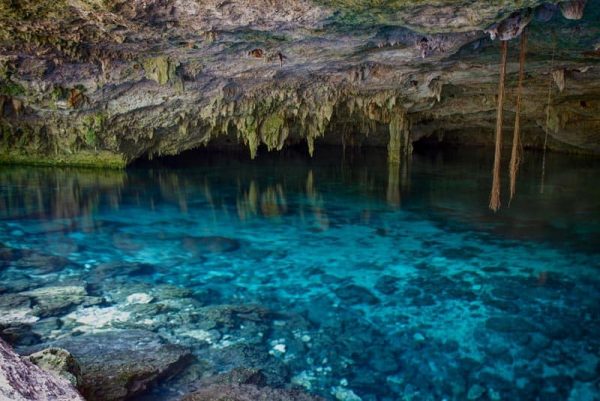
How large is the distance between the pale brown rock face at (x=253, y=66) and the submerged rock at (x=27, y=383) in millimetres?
5110

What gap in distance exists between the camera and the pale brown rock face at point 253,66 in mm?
6707

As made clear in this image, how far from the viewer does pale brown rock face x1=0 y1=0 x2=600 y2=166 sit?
6.71 metres

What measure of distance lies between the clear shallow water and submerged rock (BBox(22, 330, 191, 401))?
0.66ft

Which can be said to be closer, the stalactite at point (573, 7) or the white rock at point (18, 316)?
the white rock at point (18, 316)

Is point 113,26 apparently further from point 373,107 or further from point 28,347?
point 373,107

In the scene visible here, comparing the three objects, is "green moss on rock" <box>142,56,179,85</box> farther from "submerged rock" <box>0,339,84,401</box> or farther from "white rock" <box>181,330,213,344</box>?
"submerged rock" <box>0,339,84,401</box>

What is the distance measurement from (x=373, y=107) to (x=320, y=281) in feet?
36.0

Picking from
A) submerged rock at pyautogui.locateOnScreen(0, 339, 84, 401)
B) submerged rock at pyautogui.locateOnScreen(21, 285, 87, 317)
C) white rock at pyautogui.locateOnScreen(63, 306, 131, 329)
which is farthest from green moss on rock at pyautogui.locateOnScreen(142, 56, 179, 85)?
submerged rock at pyautogui.locateOnScreen(0, 339, 84, 401)

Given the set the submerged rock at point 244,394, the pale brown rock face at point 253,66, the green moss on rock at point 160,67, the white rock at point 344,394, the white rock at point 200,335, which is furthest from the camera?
the green moss on rock at point 160,67

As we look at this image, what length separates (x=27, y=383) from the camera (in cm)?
242

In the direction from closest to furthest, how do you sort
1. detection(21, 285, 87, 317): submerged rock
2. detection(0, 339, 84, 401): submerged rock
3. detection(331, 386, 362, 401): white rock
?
detection(0, 339, 84, 401): submerged rock < detection(331, 386, 362, 401): white rock < detection(21, 285, 87, 317): submerged rock

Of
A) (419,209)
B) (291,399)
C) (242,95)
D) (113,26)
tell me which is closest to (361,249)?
(419,209)

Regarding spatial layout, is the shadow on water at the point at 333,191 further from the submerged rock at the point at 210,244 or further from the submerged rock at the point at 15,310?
the submerged rock at the point at 15,310

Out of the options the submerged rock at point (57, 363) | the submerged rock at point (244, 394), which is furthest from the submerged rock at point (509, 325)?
the submerged rock at point (57, 363)
